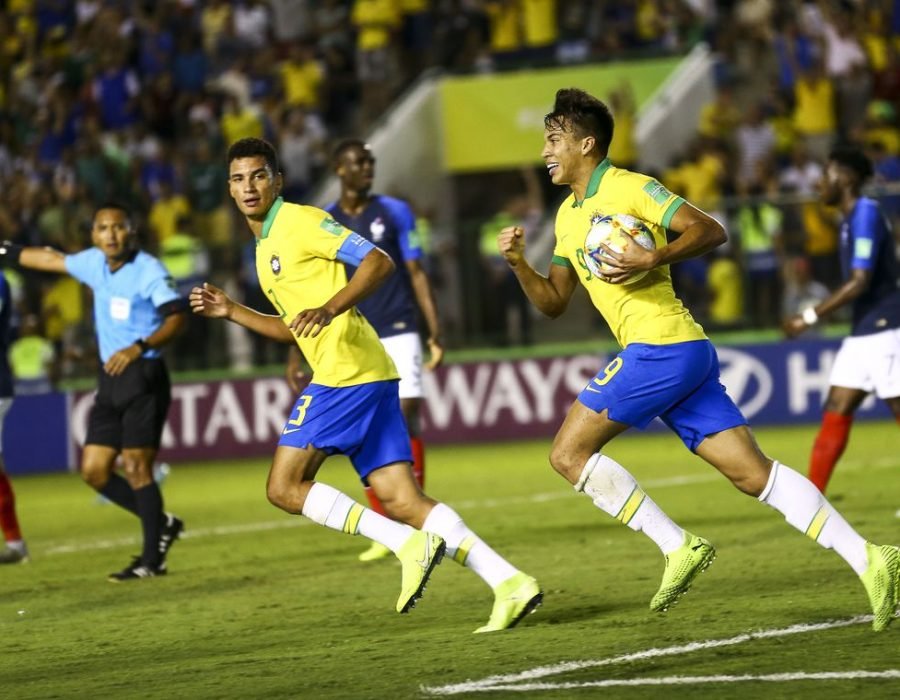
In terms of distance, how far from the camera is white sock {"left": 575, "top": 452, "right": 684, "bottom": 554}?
293 inches

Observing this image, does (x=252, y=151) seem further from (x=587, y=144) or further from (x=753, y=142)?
(x=753, y=142)

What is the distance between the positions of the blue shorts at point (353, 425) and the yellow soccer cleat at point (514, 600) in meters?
0.73

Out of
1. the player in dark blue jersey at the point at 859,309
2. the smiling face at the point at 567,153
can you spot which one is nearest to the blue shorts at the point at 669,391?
the smiling face at the point at 567,153

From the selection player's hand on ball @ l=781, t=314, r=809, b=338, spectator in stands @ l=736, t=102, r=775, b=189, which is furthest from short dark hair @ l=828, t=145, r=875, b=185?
spectator in stands @ l=736, t=102, r=775, b=189

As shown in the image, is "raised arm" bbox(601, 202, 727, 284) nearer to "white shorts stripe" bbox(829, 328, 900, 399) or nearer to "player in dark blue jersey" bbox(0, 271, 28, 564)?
"white shorts stripe" bbox(829, 328, 900, 399)

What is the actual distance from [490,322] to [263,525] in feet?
21.4

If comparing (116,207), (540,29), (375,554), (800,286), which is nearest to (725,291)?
(800,286)

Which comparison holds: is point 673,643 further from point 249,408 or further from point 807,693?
point 249,408

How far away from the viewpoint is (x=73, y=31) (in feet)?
89.1

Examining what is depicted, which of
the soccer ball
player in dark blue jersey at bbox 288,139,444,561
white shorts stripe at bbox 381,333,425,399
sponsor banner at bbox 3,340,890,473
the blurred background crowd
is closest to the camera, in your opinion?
the soccer ball

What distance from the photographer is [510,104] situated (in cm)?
2373

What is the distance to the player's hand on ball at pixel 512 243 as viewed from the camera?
7.31 metres

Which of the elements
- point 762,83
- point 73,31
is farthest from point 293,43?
point 762,83

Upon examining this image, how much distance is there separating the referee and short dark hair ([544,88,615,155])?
134 inches
